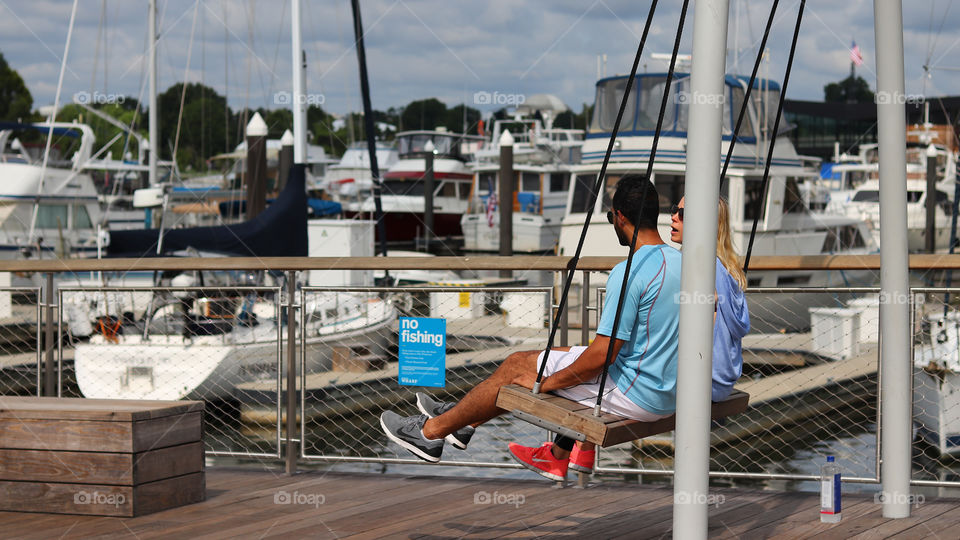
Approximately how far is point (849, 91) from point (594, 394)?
76.9 m

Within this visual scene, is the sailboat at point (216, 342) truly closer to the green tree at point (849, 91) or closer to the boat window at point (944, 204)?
the boat window at point (944, 204)

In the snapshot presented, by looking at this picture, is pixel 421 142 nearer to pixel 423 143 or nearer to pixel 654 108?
pixel 423 143

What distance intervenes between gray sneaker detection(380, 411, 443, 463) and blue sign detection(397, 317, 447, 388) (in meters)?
1.36

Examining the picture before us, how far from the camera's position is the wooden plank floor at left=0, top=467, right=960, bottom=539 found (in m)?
4.16

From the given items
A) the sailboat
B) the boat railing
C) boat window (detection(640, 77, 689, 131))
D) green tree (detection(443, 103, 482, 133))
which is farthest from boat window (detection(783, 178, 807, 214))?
green tree (detection(443, 103, 482, 133))

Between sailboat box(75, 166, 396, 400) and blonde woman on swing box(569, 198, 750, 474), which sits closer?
blonde woman on swing box(569, 198, 750, 474)

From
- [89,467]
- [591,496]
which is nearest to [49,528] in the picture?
[89,467]

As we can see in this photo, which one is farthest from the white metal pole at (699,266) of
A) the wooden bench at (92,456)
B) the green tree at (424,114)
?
the green tree at (424,114)

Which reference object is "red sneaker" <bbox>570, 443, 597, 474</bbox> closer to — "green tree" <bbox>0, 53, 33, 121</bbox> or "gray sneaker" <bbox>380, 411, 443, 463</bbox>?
"gray sneaker" <bbox>380, 411, 443, 463</bbox>

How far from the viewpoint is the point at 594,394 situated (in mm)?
3541

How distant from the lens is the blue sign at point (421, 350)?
17.2 ft

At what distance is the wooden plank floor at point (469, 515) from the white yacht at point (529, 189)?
77.4ft

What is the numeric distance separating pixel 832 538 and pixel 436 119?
36570 mm

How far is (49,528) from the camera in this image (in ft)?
13.9
